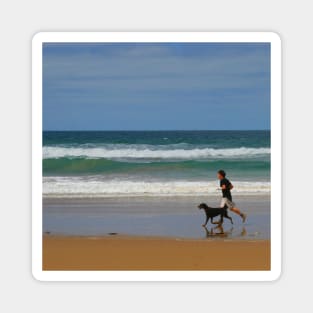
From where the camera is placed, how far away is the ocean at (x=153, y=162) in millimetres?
7418

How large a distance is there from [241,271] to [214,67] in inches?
73.5

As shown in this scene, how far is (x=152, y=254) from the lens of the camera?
265 inches

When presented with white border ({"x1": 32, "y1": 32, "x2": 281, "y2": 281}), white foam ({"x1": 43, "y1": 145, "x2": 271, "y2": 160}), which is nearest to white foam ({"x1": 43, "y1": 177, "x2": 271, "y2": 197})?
white foam ({"x1": 43, "y1": 145, "x2": 271, "y2": 160})

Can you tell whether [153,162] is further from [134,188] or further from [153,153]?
[134,188]

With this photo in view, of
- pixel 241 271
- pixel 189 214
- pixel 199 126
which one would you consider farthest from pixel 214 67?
pixel 241 271

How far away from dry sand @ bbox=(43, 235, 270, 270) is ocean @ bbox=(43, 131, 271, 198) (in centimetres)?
49

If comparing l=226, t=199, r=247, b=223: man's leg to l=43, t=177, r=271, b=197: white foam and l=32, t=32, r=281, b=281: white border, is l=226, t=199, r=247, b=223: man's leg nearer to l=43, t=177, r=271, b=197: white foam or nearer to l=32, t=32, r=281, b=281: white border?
l=43, t=177, r=271, b=197: white foam

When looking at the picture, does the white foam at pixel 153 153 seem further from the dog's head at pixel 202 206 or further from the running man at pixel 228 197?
the dog's head at pixel 202 206

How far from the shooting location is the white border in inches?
252

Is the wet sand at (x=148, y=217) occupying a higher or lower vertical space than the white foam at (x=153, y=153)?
lower
